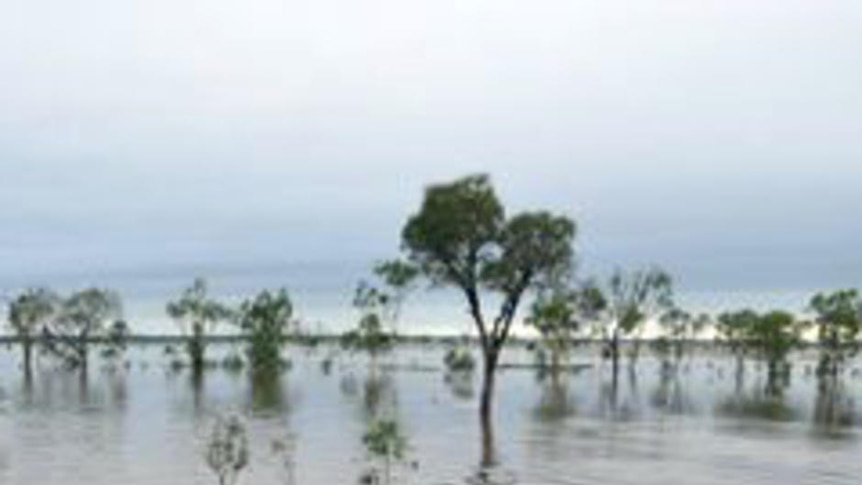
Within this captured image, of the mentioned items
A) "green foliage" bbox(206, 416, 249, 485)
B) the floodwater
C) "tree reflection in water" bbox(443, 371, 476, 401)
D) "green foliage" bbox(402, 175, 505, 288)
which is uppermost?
"green foliage" bbox(402, 175, 505, 288)

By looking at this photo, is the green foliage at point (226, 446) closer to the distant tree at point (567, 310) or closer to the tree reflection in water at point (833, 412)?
the tree reflection in water at point (833, 412)

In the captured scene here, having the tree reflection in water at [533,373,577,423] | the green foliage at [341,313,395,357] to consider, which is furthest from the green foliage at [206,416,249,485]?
the green foliage at [341,313,395,357]

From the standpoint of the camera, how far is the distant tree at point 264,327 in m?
165

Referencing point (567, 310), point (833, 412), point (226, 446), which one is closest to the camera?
point (226, 446)

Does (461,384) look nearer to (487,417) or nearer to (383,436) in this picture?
(487,417)

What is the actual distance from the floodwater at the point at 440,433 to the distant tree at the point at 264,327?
31.0m

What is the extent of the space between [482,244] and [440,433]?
8.86 metres

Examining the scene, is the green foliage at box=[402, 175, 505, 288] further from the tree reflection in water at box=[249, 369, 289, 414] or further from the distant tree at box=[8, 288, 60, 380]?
the distant tree at box=[8, 288, 60, 380]

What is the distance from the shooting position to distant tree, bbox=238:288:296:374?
6486 inches

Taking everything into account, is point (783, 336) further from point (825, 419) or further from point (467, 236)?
point (467, 236)

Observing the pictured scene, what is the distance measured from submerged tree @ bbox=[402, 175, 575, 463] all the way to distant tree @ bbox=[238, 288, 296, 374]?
95094 mm

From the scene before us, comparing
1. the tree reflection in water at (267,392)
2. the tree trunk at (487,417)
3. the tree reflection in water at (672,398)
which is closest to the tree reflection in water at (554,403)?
the tree reflection in water at (672,398)

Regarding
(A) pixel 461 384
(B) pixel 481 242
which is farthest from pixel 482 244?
(A) pixel 461 384

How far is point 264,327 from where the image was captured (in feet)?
540
